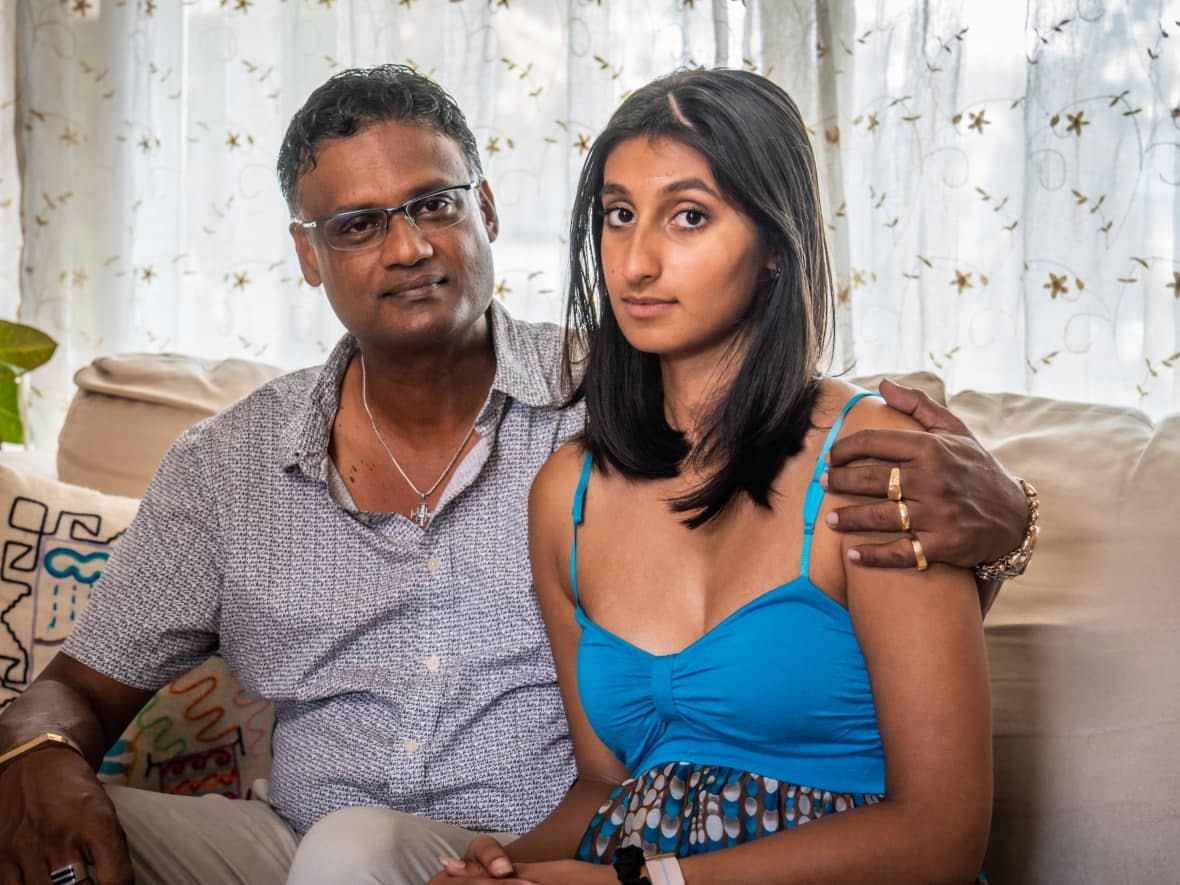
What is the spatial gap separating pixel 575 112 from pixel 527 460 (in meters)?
1.06

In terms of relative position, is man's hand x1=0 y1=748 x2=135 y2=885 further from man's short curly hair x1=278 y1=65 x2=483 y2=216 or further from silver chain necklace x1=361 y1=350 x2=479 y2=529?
man's short curly hair x1=278 y1=65 x2=483 y2=216

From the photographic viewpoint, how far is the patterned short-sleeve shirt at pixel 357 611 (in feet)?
5.00

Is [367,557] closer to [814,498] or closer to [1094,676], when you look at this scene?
[814,498]

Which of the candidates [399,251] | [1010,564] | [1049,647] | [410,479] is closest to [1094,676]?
[1049,647]

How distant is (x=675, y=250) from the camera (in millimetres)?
1212

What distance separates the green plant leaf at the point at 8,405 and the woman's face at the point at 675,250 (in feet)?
2.69

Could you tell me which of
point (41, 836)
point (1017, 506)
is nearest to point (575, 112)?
point (1017, 506)

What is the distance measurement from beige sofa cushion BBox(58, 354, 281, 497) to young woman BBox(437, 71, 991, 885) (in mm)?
1065

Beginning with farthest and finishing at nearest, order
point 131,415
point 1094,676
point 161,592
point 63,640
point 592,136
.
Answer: point 592,136, point 131,415, point 63,640, point 161,592, point 1094,676

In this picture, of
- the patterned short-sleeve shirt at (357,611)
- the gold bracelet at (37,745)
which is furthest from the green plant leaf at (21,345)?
the gold bracelet at (37,745)

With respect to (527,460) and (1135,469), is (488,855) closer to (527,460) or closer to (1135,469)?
(527,460)

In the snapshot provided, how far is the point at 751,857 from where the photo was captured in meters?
1.15

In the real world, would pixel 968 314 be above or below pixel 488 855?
above

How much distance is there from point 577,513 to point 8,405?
0.75 m
